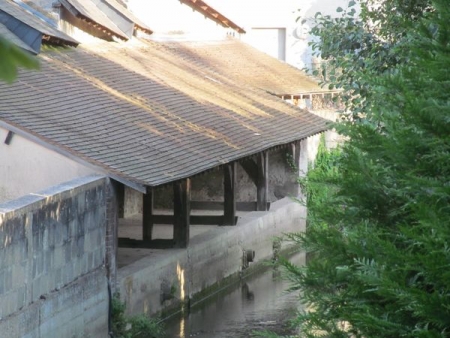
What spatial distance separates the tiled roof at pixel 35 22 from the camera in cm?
1480

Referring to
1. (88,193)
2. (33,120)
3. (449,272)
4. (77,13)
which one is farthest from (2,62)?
(77,13)

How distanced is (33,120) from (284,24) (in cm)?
1799

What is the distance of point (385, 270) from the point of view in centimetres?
503

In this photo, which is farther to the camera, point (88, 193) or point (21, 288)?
point (88, 193)

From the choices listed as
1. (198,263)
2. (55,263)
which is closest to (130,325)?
(55,263)

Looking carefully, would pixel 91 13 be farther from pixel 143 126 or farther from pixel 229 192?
pixel 143 126

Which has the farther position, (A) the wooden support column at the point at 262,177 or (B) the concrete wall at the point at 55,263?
(A) the wooden support column at the point at 262,177

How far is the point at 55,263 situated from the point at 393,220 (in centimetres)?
600

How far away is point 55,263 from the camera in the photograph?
1113 centimetres

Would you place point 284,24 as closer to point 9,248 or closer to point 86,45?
point 86,45

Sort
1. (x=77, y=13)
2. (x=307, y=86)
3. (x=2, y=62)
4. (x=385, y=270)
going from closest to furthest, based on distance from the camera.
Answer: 1. (x=2, y=62)
2. (x=385, y=270)
3. (x=77, y=13)
4. (x=307, y=86)

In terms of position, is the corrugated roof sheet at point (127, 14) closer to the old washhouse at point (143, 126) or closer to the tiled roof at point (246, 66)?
the old washhouse at point (143, 126)

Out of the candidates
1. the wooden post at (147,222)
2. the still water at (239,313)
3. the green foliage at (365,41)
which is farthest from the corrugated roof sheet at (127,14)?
the green foliage at (365,41)

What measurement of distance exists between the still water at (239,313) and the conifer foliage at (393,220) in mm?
7600
